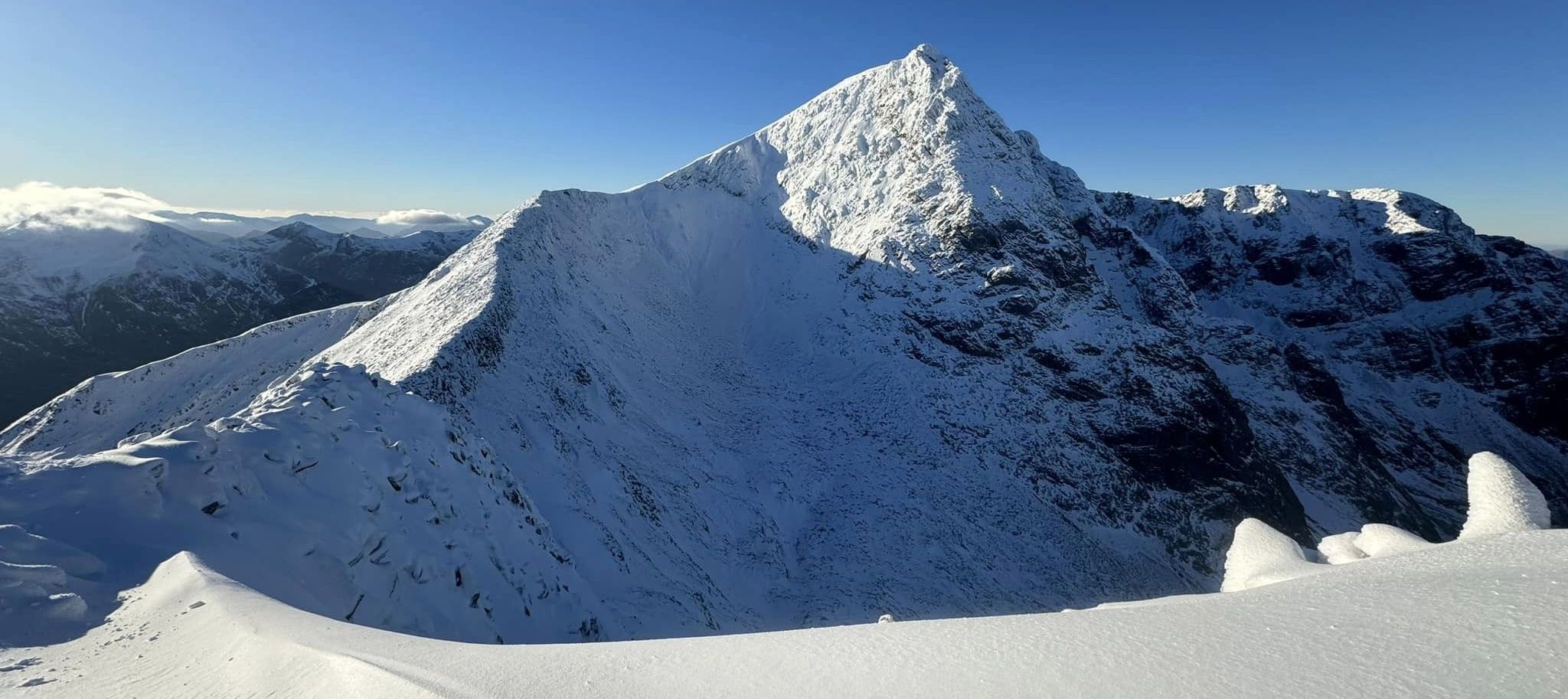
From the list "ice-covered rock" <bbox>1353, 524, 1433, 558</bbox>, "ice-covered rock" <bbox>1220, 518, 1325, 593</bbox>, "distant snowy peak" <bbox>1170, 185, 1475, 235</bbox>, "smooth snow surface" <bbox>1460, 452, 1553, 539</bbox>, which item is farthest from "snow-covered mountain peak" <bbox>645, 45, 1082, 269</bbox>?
"distant snowy peak" <bbox>1170, 185, 1475, 235</bbox>

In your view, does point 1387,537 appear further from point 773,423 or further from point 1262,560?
point 773,423

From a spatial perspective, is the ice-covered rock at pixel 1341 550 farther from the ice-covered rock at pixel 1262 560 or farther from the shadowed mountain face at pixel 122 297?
the shadowed mountain face at pixel 122 297

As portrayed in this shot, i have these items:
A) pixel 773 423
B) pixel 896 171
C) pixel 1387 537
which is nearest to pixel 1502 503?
pixel 1387 537

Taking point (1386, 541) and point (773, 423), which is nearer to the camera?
point (1386, 541)

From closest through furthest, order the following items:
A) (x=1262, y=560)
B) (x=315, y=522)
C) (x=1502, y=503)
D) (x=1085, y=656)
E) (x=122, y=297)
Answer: (x=1085, y=656), (x=1502, y=503), (x=1262, y=560), (x=315, y=522), (x=122, y=297)

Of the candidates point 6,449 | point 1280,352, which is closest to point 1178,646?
point 6,449

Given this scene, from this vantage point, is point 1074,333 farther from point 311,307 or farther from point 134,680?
point 311,307

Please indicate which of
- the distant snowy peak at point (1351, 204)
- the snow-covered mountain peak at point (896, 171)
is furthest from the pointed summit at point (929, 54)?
the distant snowy peak at point (1351, 204)
